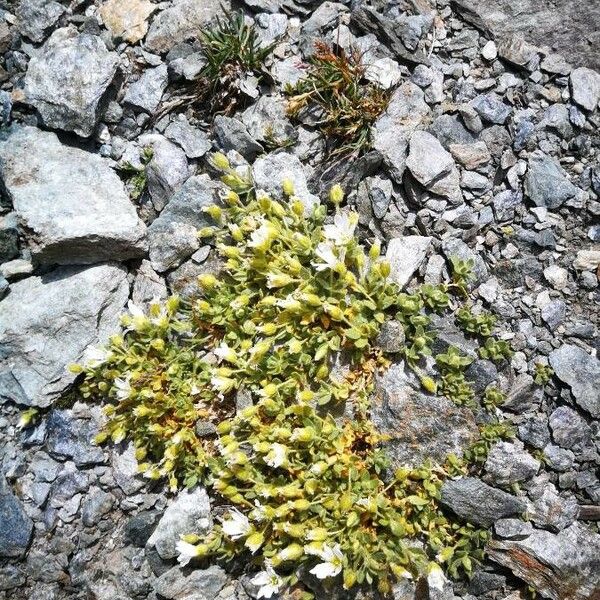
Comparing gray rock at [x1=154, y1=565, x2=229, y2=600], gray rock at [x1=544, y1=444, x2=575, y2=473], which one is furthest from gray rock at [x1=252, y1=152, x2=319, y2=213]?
gray rock at [x1=154, y1=565, x2=229, y2=600]

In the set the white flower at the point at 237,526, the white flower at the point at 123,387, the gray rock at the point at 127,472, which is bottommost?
the gray rock at the point at 127,472

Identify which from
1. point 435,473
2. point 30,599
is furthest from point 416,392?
point 30,599

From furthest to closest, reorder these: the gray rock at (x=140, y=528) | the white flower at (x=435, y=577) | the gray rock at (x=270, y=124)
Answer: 1. the gray rock at (x=270, y=124)
2. the gray rock at (x=140, y=528)
3. the white flower at (x=435, y=577)

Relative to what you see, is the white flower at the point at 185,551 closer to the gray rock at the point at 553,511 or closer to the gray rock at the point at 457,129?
the gray rock at the point at 553,511

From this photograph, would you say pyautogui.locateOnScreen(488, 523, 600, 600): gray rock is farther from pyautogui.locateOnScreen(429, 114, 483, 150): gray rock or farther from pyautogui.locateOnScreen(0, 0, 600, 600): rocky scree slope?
pyautogui.locateOnScreen(429, 114, 483, 150): gray rock

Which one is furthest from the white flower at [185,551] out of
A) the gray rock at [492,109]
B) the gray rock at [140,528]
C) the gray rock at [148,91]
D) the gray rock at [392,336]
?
the gray rock at [492,109]

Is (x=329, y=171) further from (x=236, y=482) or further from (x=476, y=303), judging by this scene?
(x=236, y=482)

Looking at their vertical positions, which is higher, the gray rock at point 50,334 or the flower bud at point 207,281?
the flower bud at point 207,281
